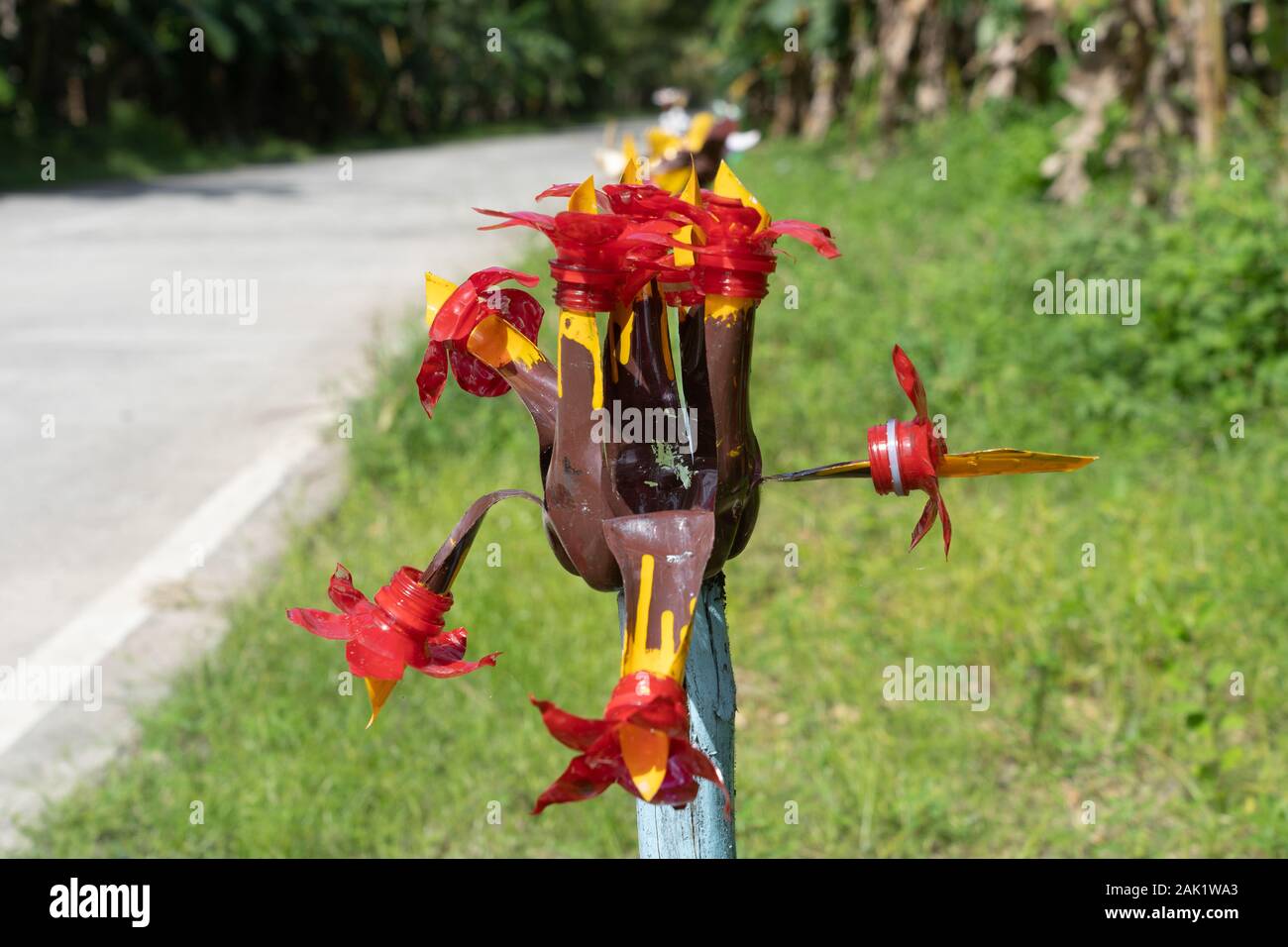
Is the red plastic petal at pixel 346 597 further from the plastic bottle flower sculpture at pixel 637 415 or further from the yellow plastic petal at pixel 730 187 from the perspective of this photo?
the yellow plastic petal at pixel 730 187

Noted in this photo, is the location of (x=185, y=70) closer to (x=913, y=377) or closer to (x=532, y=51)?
(x=532, y=51)

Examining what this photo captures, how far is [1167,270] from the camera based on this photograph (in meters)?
4.73

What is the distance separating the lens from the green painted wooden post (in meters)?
1.32

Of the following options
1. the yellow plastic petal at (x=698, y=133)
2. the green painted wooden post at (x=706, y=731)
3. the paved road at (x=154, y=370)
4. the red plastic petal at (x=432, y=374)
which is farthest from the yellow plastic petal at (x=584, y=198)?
the yellow plastic petal at (x=698, y=133)

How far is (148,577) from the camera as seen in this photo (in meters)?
3.80

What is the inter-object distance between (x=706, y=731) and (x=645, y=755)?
364 mm

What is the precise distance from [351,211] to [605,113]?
111 ft

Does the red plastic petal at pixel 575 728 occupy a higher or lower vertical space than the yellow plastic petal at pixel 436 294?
lower

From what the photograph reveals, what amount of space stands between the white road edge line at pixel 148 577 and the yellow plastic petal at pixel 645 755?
7.84 ft

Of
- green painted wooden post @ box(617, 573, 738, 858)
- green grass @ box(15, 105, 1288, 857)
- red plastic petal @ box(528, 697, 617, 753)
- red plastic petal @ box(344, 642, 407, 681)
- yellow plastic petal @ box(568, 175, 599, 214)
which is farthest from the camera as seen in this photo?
green grass @ box(15, 105, 1288, 857)

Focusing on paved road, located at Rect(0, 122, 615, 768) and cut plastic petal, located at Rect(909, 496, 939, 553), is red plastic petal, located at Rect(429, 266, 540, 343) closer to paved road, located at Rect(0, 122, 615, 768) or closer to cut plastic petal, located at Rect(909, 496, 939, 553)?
cut plastic petal, located at Rect(909, 496, 939, 553)

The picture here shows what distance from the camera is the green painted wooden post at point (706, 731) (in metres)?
1.32

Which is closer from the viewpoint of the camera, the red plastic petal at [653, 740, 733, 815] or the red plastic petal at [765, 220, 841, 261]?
the red plastic petal at [653, 740, 733, 815]

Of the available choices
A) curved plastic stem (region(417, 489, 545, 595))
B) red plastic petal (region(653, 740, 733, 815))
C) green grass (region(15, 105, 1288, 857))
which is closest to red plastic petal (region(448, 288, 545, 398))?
curved plastic stem (region(417, 489, 545, 595))
